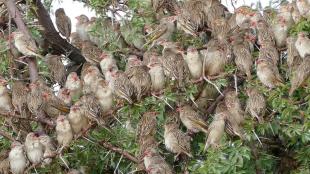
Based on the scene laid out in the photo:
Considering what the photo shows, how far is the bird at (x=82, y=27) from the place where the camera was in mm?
10695

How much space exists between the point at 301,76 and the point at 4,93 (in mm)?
2946

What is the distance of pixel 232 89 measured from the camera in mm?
8008

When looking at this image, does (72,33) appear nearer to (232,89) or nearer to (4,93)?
(4,93)

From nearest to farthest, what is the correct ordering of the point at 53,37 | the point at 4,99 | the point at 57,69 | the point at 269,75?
the point at 269,75 < the point at 4,99 < the point at 57,69 < the point at 53,37

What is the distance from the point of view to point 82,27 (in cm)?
1072

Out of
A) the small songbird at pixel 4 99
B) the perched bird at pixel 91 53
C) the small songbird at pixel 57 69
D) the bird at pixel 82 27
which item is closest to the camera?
the small songbird at pixel 4 99

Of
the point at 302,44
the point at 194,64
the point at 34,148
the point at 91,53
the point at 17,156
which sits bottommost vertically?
the point at 17,156

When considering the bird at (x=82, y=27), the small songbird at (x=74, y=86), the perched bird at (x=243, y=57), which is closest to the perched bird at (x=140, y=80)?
the perched bird at (x=243, y=57)

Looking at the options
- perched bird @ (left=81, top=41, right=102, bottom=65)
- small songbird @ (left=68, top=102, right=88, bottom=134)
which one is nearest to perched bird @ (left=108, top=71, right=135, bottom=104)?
small songbird @ (left=68, top=102, right=88, bottom=134)

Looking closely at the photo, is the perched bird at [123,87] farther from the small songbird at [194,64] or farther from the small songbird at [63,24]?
the small songbird at [63,24]

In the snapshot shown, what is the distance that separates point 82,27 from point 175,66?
3236 millimetres

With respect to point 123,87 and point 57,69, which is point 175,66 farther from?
point 57,69

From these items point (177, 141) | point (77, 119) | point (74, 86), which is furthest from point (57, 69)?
point (177, 141)

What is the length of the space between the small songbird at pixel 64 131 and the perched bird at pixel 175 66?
1.00 metres
